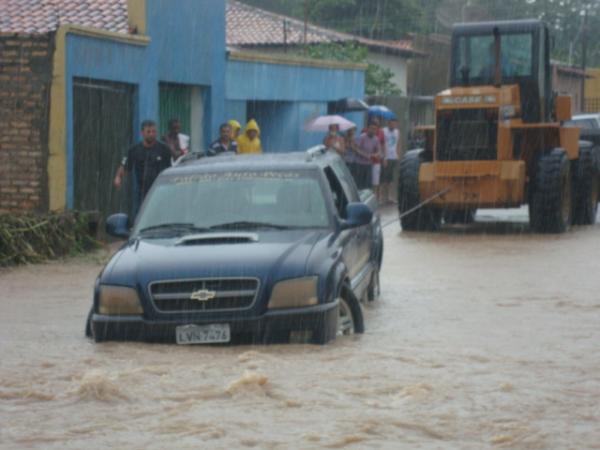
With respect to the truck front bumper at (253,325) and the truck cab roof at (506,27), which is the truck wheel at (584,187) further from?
the truck front bumper at (253,325)

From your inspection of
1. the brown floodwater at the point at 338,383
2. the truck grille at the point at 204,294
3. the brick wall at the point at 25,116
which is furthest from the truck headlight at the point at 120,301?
the brick wall at the point at 25,116

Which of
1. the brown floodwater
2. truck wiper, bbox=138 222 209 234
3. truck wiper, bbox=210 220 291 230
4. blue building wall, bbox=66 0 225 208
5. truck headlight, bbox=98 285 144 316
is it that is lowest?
the brown floodwater

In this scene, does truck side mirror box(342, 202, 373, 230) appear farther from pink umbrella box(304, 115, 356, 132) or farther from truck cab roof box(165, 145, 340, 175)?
pink umbrella box(304, 115, 356, 132)

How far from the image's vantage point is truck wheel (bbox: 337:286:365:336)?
10.7m

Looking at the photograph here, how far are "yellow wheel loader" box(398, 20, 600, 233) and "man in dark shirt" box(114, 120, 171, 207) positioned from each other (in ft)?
17.0

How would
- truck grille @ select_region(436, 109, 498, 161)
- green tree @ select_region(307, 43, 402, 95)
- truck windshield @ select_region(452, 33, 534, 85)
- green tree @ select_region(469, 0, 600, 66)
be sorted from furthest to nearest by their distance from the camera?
1. green tree @ select_region(469, 0, 600, 66)
2. green tree @ select_region(307, 43, 402, 95)
3. truck windshield @ select_region(452, 33, 534, 85)
4. truck grille @ select_region(436, 109, 498, 161)

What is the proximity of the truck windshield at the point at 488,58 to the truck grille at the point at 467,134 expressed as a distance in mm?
785

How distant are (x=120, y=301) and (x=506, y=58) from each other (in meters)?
13.5

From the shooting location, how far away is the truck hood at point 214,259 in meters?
9.91

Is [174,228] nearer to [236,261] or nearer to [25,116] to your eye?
[236,261]

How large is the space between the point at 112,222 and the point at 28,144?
28.2ft

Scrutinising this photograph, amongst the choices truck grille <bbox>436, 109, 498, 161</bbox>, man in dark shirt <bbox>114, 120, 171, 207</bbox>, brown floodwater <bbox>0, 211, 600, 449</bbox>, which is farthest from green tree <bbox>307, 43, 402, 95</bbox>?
brown floodwater <bbox>0, 211, 600, 449</bbox>

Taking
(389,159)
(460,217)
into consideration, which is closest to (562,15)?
(389,159)

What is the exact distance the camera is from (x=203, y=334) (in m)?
9.93
